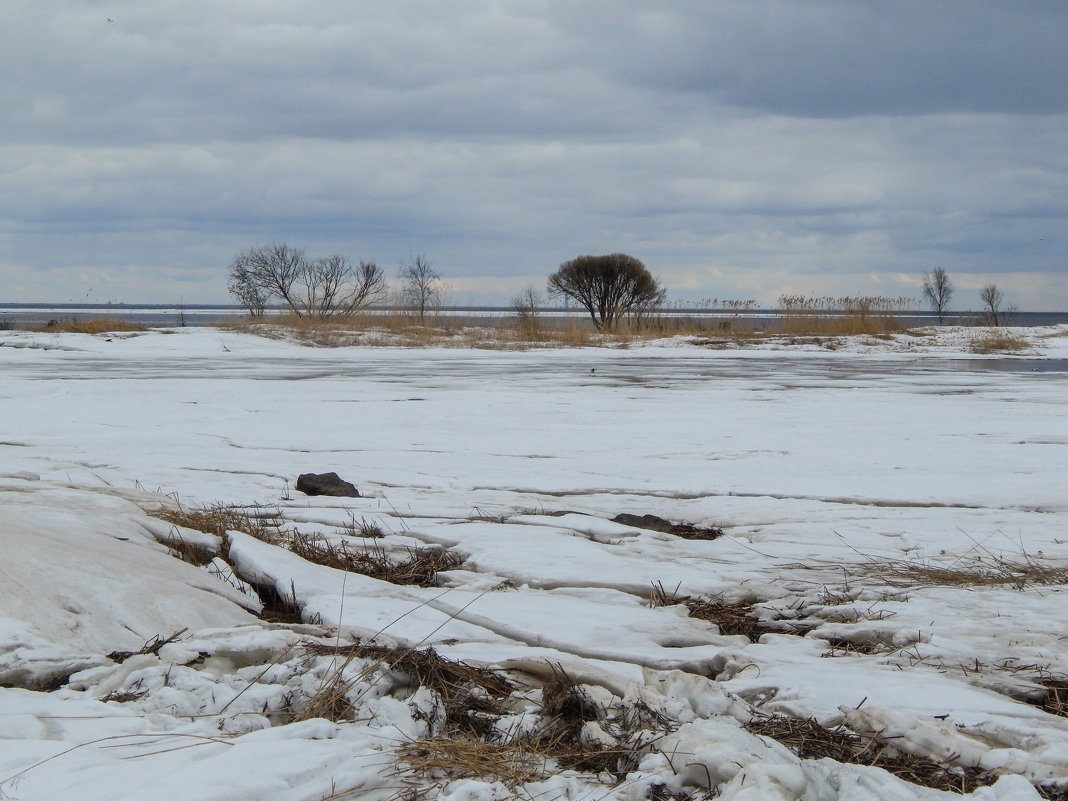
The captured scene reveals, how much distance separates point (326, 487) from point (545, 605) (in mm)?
2517

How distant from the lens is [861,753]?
2055 mm

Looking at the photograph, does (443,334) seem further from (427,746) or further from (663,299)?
(427,746)

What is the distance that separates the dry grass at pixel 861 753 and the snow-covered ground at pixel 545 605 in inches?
1.2

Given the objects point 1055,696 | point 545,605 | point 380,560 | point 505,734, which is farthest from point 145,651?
point 1055,696

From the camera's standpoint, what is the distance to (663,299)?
131ft

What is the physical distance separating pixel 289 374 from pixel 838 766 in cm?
1450

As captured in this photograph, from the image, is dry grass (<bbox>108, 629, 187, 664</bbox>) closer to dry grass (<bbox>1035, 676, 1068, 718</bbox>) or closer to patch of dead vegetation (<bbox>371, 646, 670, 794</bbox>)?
patch of dead vegetation (<bbox>371, 646, 670, 794</bbox>)

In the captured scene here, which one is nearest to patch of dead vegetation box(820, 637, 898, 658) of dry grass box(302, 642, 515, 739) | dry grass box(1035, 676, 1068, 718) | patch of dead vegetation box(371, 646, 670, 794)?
dry grass box(1035, 676, 1068, 718)

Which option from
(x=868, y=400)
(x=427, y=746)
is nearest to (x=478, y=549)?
(x=427, y=746)

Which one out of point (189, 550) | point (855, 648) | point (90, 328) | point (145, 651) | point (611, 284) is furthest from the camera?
point (611, 284)

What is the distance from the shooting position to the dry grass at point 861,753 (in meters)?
1.96

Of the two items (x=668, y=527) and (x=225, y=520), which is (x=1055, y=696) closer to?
(x=668, y=527)

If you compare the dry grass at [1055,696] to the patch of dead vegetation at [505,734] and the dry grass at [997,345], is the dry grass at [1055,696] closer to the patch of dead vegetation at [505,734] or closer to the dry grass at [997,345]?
the patch of dead vegetation at [505,734]

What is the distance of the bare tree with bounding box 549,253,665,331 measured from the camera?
129ft
